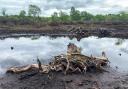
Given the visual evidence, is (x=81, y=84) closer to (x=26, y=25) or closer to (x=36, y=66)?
(x=36, y=66)

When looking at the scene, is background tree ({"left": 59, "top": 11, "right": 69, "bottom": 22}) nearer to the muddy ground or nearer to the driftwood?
the driftwood

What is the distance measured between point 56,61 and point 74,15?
70249 mm

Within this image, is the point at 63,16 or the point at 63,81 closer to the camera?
the point at 63,81

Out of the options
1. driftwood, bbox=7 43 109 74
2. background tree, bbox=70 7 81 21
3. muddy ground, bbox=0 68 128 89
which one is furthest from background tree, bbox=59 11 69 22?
muddy ground, bbox=0 68 128 89

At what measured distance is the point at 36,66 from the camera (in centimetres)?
2583

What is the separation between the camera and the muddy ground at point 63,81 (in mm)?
21672

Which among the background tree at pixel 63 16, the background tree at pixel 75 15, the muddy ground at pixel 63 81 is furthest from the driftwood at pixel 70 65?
the background tree at pixel 75 15

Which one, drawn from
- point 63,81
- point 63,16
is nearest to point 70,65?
point 63,81

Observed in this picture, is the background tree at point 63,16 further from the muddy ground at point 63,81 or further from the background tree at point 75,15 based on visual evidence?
the muddy ground at point 63,81

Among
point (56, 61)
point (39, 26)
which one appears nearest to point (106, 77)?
point (56, 61)

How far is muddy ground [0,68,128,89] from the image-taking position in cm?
2167

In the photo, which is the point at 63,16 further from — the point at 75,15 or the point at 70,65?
the point at 70,65

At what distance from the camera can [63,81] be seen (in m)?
22.8

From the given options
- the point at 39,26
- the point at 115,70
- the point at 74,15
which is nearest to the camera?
the point at 115,70
